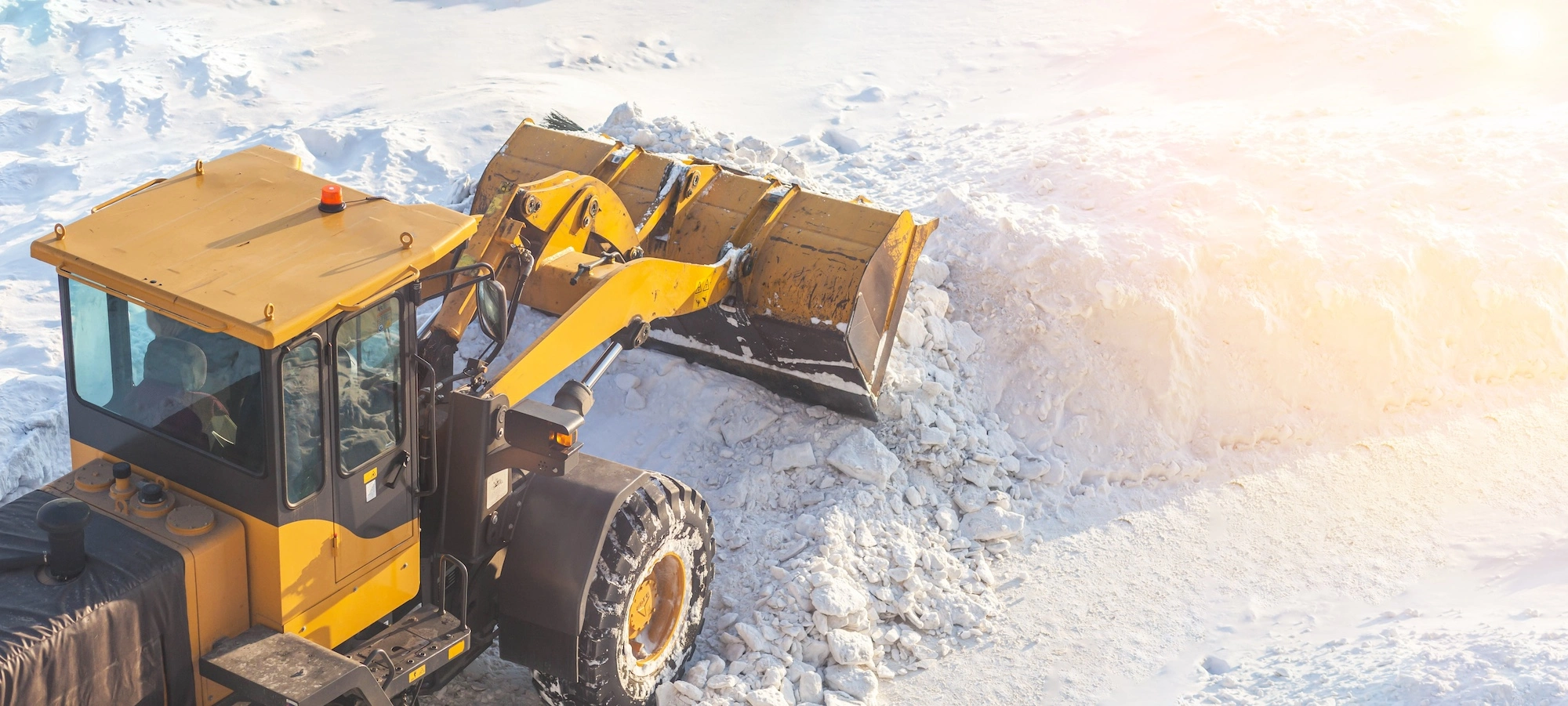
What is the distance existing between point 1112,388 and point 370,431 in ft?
15.4

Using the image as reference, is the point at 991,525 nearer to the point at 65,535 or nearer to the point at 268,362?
the point at 268,362

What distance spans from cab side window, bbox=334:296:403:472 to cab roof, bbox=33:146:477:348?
132mm

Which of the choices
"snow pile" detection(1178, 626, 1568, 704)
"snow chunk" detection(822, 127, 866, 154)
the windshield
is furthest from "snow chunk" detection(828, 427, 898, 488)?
"snow chunk" detection(822, 127, 866, 154)

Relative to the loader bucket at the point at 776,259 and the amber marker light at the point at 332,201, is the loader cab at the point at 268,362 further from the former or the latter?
the loader bucket at the point at 776,259

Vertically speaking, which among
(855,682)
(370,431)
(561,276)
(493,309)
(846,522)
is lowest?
(855,682)

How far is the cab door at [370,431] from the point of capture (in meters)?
3.75

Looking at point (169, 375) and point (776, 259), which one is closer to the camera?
point (169, 375)

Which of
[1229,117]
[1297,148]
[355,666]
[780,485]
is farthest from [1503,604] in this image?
[1229,117]

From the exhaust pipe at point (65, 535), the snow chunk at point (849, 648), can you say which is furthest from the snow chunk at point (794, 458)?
the exhaust pipe at point (65, 535)

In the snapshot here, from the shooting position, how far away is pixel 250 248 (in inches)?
148

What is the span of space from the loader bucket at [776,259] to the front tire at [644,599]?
4.69 feet

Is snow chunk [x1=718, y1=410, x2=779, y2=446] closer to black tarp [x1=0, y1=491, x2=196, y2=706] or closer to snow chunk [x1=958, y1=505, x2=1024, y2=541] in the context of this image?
snow chunk [x1=958, y1=505, x2=1024, y2=541]

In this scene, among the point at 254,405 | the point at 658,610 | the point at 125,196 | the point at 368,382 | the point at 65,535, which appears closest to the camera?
the point at 65,535

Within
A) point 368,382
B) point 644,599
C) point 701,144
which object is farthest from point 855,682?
point 701,144
